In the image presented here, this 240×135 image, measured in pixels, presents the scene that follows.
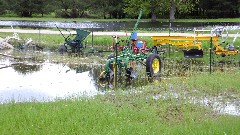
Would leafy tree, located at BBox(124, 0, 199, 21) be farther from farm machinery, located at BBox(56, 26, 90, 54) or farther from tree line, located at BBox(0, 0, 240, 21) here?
farm machinery, located at BBox(56, 26, 90, 54)

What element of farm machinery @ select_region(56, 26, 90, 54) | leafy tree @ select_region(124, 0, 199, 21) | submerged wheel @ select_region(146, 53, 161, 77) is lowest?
submerged wheel @ select_region(146, 53, 161, 77)

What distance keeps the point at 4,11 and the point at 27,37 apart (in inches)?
1515

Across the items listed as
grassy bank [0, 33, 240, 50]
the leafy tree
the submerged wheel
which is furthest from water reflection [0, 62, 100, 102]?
the leafy tree

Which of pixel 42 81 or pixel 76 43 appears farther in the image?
pixel 76 43

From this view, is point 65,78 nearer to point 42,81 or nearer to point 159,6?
point 42,81

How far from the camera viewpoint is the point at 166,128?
6727 mm

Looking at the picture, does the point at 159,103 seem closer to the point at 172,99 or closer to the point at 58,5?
the point at 172,99

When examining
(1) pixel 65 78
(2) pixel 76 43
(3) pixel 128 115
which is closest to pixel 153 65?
(1) pixel 65 78

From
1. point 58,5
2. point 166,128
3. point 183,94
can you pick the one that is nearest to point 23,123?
point 166,128

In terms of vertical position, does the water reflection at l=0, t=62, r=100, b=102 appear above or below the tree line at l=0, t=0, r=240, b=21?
below

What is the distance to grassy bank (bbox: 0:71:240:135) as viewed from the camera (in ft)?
22.0

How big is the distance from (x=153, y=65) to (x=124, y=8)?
42.4 meters

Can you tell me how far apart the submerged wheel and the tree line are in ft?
119

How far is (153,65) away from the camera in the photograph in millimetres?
13305
